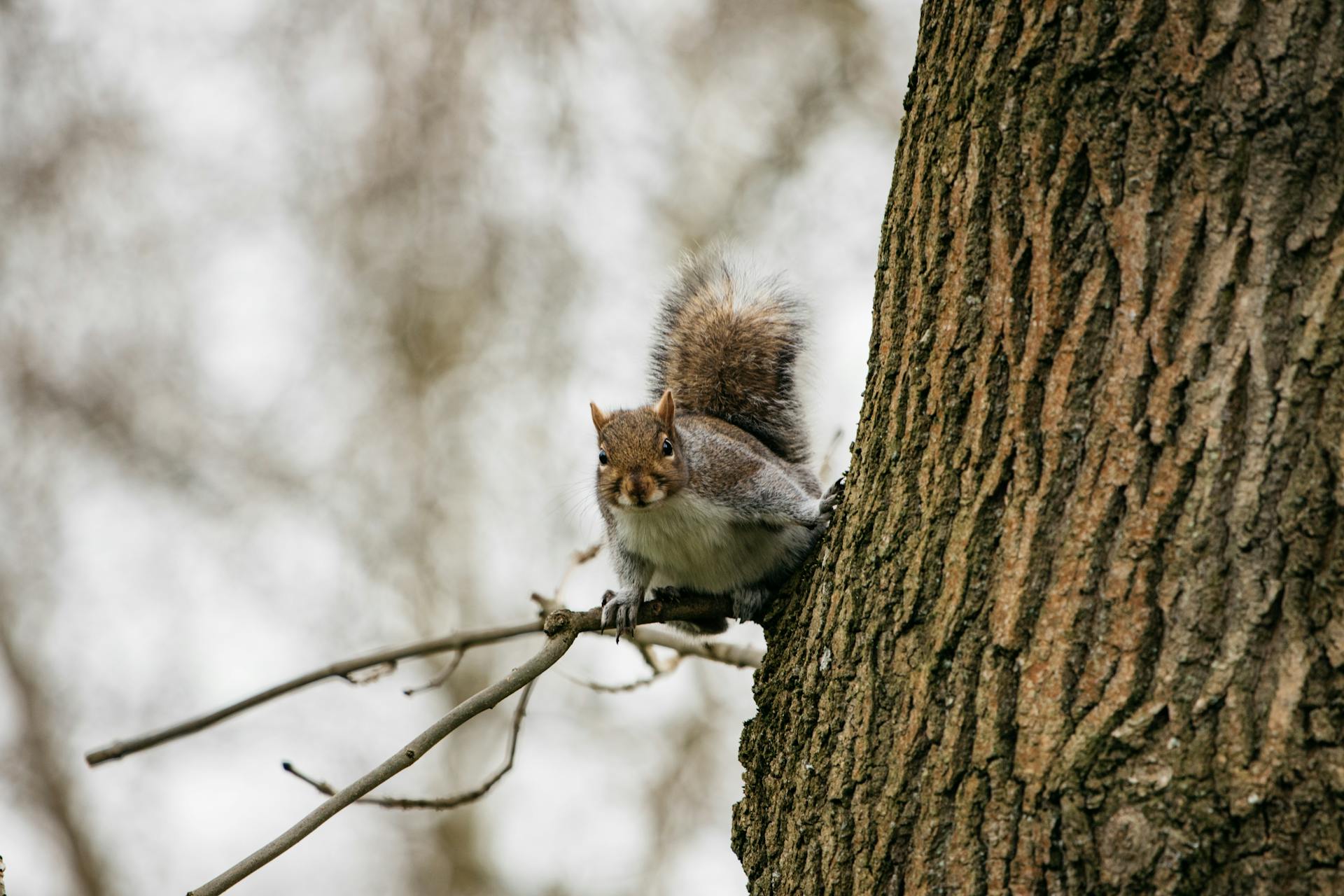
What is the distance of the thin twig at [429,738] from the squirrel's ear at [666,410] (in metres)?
1.24

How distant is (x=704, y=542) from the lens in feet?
11.5

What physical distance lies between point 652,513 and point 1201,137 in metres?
2.14

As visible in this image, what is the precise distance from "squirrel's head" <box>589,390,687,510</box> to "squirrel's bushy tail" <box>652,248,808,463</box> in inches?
16.1

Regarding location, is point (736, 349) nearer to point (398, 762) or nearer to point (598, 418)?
point (598, 418)

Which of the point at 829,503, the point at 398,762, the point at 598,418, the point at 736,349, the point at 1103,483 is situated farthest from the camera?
the point at 736,349

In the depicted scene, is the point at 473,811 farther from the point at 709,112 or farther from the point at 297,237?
the point at 709,112

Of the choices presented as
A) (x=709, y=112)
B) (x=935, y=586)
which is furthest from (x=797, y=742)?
(x=709, y=112)

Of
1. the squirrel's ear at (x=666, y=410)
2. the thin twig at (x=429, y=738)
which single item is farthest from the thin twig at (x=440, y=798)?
the squirrel's ear at (x=666, y=410)

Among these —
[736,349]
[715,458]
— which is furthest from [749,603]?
[736,349]

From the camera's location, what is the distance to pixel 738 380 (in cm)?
408

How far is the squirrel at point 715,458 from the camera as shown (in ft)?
11.3

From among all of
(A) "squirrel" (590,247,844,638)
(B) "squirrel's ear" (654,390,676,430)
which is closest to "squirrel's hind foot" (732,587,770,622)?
(A) "squirrel" (590,247,844,638)

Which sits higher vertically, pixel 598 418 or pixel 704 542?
pixel 598 418

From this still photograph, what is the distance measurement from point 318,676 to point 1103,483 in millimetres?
1907
